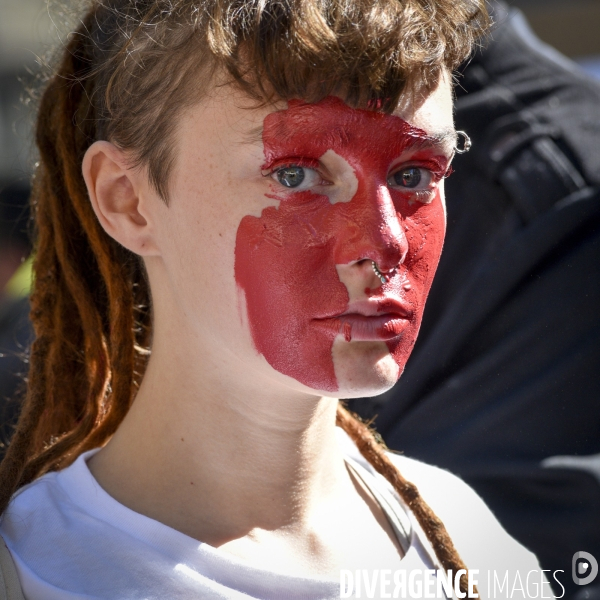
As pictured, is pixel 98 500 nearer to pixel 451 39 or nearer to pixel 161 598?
pixel 161 598

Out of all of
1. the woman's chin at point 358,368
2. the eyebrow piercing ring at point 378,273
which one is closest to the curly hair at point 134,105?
the eyebrow piercing ring at point 378,273

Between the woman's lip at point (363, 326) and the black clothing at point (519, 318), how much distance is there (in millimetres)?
1179

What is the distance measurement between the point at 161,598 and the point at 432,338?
58.9 inches

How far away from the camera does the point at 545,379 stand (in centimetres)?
240

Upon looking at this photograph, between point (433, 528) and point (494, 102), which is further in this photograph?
point (494, 102)

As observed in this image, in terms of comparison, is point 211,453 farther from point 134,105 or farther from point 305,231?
point 134,105

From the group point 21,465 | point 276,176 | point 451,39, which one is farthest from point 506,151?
point 21,465

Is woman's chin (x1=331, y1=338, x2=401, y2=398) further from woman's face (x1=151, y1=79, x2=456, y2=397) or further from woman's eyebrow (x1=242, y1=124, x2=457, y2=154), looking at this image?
woman's eyebrow (x1=242, y1=124, x2=457, y2=154)

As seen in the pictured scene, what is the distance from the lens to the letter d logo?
6.55 feet

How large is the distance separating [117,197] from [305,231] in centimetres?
38

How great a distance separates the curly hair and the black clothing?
2.65ft

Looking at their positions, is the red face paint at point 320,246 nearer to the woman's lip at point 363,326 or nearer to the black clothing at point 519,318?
the woman's lip at point 363,326

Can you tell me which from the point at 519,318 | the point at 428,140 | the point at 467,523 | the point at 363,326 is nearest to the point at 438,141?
the point at 428,140

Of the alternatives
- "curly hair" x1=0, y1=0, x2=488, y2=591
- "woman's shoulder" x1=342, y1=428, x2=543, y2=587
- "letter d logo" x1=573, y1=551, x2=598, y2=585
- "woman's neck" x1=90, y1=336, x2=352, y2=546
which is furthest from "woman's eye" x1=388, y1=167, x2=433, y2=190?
"letter d logo" x1=573, y1=551, x2=598, y2=585
